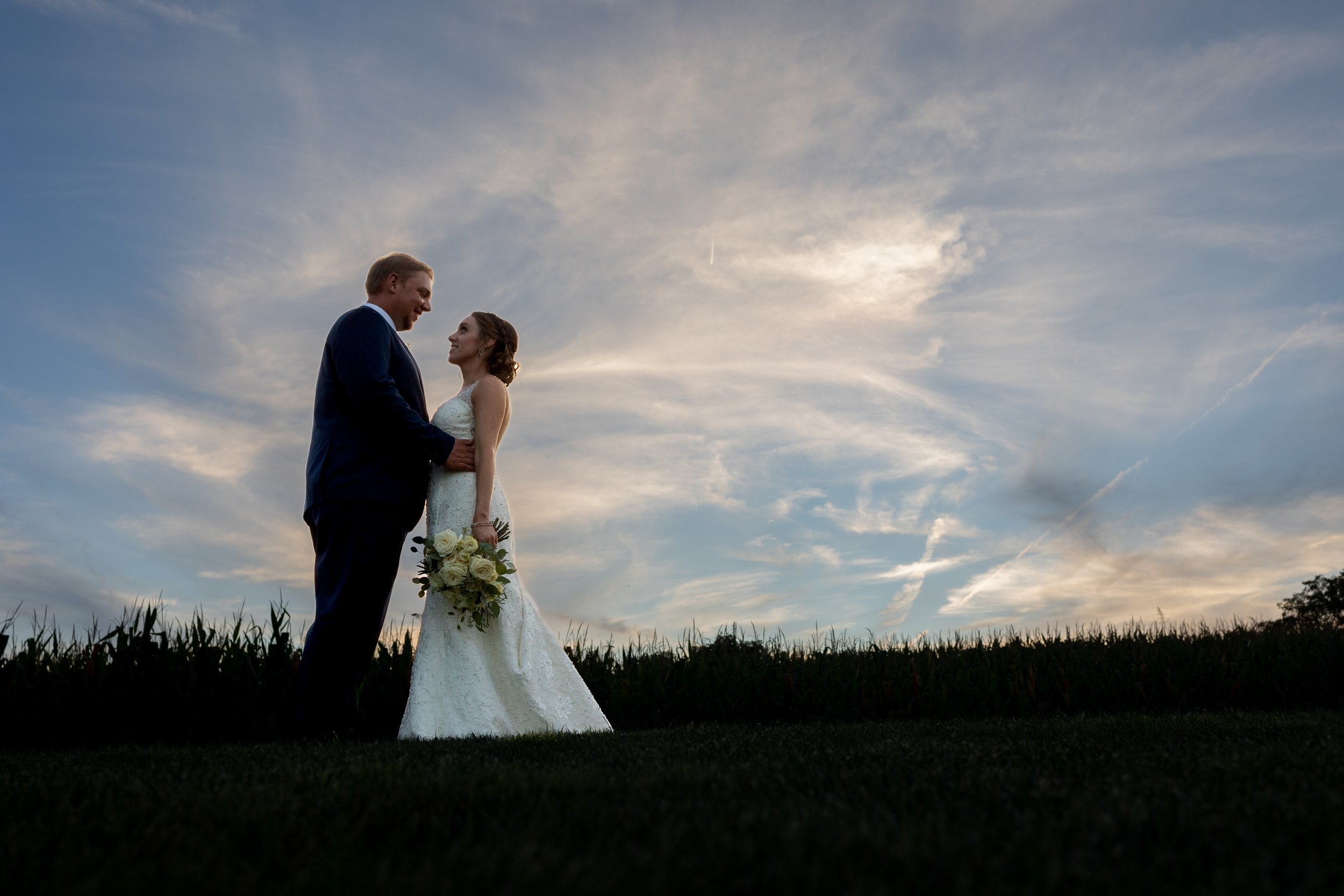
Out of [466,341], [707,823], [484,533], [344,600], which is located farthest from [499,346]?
[707,823]

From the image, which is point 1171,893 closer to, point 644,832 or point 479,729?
point 644,832

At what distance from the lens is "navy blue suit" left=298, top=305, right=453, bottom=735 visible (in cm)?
667

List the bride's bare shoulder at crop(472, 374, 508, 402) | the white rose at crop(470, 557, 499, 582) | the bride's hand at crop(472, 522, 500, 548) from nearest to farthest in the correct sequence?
the white rose at crop(470, 557, 499, 582) → the bride's hand at crop(472, 522, 500, 548) → the bride's bare shoulder at crop(472, 374, 508, 402)

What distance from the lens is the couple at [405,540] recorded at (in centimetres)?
669

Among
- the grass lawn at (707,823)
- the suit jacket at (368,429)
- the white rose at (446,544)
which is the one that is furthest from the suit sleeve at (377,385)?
the grass lawn at (707,823)

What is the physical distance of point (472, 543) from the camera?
669cm

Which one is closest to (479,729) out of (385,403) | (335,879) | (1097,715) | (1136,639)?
(385,403)

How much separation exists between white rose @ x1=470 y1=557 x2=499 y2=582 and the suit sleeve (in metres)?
0.93

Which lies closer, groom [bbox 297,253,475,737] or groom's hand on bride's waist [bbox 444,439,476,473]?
groom [bbox 297,253,475,737]

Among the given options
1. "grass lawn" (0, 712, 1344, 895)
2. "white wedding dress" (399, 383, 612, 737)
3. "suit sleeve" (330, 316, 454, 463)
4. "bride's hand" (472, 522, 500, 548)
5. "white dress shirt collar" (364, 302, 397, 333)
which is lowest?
"grass lawn" (0, 712, 1344, 895)

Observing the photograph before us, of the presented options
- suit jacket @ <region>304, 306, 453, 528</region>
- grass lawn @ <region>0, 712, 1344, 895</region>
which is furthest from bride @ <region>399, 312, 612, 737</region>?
grass lawn @ <region>0, 712, 1344, 895</region>

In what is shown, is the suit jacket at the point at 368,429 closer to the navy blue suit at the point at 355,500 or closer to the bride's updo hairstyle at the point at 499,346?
the navy blue suit at the point at 355,500

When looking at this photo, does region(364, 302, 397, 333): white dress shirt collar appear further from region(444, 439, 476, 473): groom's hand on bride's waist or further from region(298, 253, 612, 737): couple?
region(444, 439, 476, 473): groom's hand on bride's waist

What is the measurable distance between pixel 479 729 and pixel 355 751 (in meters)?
1.44
